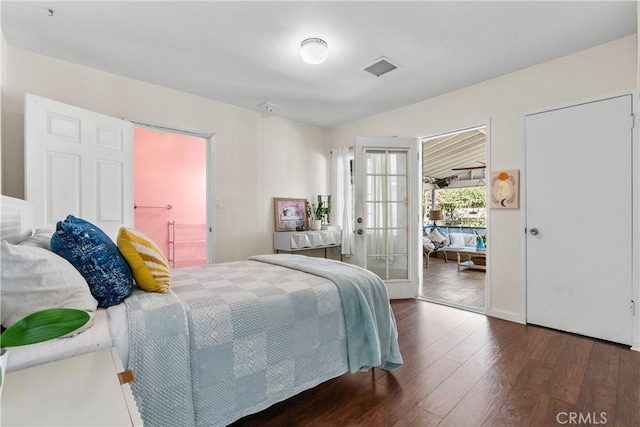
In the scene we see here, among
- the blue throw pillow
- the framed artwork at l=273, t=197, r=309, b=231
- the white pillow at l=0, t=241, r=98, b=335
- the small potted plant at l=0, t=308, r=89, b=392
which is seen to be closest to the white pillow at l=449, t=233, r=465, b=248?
the framed artwork at l=273, t=197, r=309, b=231

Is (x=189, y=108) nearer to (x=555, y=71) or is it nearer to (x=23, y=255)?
(x=23, y=255)

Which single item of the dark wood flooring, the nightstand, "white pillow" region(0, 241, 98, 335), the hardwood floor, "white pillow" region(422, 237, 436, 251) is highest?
"white pillow" region(0, 241, 98, 335)

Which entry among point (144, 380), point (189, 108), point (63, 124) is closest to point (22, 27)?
point (63, 124)

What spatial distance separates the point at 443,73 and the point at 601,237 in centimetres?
205

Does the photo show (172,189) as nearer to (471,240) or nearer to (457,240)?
(457,240)

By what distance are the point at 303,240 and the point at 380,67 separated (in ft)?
7.69

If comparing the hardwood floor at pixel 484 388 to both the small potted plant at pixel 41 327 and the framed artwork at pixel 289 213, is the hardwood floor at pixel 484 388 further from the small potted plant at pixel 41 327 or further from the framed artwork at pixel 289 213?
the framed artwork at pixel 289 213

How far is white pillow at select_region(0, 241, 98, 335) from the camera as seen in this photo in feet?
3.31

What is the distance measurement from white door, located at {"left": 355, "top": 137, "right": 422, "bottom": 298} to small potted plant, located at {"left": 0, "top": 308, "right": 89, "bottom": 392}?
3.26m

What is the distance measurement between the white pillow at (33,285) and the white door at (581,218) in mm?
3463

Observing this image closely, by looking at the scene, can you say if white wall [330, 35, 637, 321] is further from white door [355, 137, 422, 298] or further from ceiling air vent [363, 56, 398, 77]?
ceiling air vent [363, 56, 398, 77]

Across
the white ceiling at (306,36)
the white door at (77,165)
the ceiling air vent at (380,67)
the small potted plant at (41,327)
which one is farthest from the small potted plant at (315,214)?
the small potted plant at (41,327)

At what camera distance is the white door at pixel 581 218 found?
243cm

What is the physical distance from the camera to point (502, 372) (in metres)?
1.99
